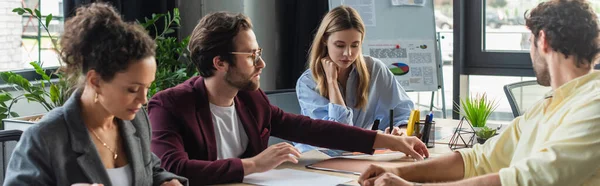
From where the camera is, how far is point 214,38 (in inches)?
91.7

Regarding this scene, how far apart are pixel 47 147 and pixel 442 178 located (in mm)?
1113

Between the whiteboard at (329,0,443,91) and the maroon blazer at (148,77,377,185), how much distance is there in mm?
2239

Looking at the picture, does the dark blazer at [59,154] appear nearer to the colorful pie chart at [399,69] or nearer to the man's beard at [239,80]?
the man's beard at [239,80]

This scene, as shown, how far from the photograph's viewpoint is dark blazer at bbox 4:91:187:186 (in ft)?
5.01

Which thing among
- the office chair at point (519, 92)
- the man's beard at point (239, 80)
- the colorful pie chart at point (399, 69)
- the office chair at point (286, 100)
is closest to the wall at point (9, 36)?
the office chair at point (286, 100)

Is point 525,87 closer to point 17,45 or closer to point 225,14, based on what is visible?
point 225,14

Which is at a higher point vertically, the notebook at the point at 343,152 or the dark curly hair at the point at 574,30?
the dark curly hair at the point at 574,30

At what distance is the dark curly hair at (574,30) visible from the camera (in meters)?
1.72

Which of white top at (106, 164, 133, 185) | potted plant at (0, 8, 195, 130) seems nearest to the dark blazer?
white top at (106, 164, 133, 185)

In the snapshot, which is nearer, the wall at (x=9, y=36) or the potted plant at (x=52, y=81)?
A: the potted plant at (x=52, y=81)

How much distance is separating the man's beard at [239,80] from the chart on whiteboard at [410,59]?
251 cm

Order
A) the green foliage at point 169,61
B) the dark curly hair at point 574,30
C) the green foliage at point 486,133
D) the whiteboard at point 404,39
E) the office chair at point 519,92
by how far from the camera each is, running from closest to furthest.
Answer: the dark curly hair at point 574,30
the green foliage at point 486,133
the office chair at point 519,92
the green foliage at point 169,61
the whiteboard at point 404,39

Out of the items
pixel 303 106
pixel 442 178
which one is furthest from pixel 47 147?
pixel 303 106

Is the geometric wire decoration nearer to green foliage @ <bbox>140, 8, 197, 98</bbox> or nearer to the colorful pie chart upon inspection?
green foliage @ <bbox>140, 8, 197, 98</bbox>
